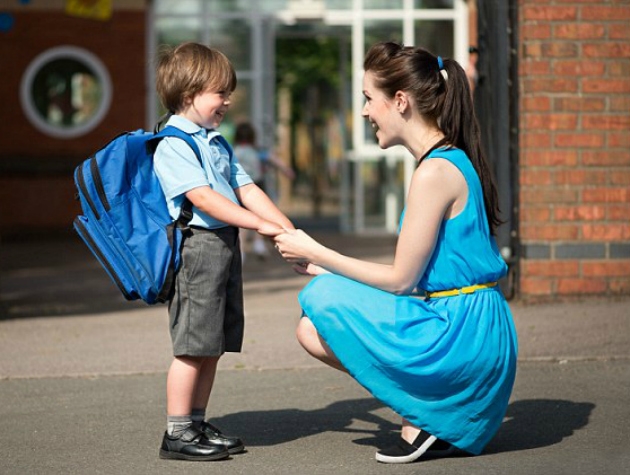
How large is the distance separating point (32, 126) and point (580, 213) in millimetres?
11467

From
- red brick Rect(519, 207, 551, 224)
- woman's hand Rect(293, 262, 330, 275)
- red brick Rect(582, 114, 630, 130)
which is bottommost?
red brick Rect(519, 207, 551, 224)

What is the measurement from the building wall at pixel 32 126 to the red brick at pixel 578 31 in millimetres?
10660

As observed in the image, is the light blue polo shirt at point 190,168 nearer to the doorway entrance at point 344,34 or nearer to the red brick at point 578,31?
the red brick at point 578,31

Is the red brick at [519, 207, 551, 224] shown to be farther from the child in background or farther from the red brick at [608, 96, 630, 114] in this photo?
the child in background

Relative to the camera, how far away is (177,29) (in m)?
18.8

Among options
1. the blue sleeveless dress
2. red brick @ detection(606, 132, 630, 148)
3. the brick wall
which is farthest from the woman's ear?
red brick @ detection(606, 132, 630, 148)

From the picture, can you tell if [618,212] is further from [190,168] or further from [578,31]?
[190,168]

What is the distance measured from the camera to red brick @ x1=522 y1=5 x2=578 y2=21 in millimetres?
8609

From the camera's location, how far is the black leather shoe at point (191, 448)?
4660 millimetres

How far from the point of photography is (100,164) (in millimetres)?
4652

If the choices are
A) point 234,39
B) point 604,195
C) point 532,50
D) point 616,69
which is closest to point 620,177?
point 604,195

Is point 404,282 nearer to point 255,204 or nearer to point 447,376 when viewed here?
point 447,376

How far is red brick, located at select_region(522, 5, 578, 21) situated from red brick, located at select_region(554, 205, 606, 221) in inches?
51.3

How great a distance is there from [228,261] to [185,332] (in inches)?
12.4
